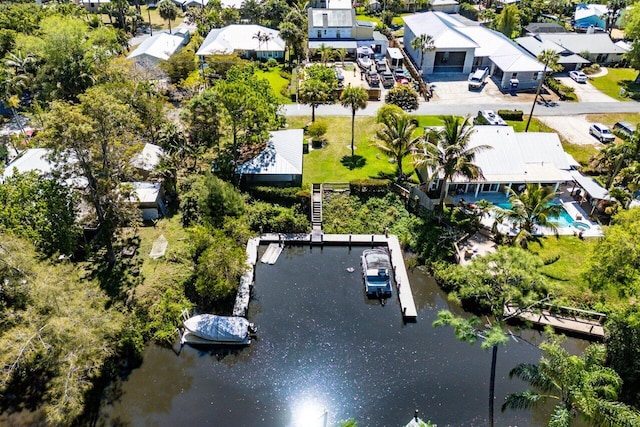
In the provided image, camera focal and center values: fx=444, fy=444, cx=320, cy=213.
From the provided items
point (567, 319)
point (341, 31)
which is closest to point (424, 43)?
point (341, 31)

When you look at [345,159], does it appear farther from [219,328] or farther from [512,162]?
[219,328]

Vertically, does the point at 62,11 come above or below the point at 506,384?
Answer: above

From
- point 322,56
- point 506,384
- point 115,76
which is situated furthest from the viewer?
point 322,56

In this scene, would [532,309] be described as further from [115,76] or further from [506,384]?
[115,76]

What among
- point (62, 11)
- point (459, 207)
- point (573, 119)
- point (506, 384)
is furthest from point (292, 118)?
point (62, 11)

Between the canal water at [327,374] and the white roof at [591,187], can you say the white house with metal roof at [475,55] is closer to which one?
the white roof at [591,187]
